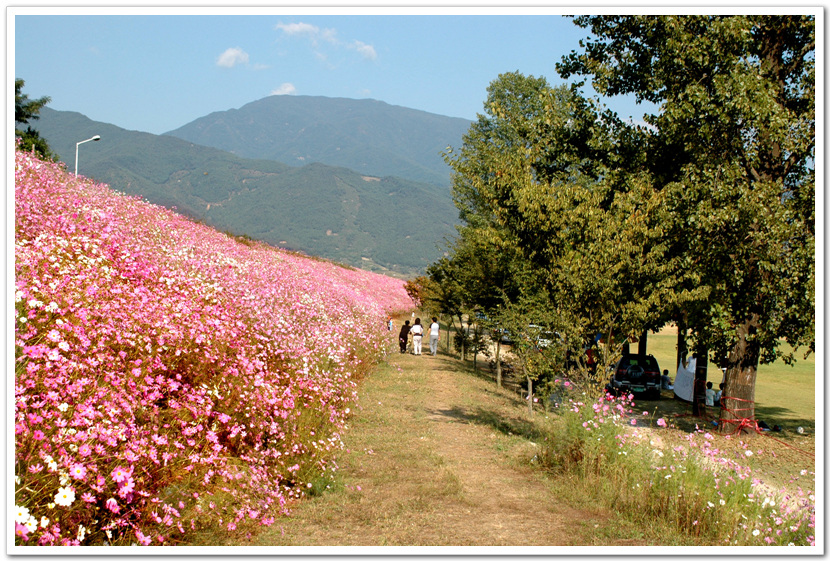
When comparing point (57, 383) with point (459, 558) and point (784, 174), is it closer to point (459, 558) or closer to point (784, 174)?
point (459, 558)

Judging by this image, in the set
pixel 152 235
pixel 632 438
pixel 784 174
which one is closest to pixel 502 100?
pixel 784 174

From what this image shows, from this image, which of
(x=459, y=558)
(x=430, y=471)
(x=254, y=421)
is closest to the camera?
(x=459, y=558)

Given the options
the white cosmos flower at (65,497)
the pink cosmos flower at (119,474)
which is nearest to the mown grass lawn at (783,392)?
the pink cosmos flower at (119,474)

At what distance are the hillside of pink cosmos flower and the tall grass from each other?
3.09 meters

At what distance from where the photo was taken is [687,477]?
22.5 feet

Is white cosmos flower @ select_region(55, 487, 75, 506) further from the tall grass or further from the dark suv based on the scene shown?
the dark suv

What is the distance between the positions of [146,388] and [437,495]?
11.1ft

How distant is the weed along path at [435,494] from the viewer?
6160 mm

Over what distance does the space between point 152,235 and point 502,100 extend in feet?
92.9

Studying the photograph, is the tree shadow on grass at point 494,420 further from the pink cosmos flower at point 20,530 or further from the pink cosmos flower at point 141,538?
the pink cosmos flower at point 20,530

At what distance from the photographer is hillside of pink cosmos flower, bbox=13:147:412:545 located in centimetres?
463

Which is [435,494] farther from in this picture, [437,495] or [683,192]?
[683,192]

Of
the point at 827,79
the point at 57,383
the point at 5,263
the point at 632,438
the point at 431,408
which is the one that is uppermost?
the point at 827,79

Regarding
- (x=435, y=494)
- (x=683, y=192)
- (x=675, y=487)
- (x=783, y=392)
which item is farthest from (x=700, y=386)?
(x=435, y=494)
